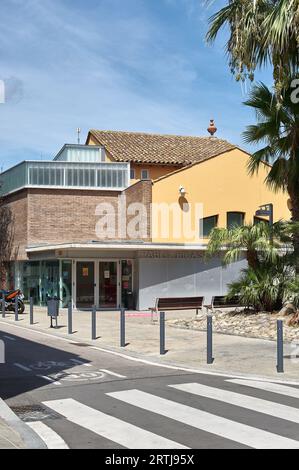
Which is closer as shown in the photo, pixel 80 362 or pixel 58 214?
pixel 80 362

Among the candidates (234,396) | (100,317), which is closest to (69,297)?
(100,317)

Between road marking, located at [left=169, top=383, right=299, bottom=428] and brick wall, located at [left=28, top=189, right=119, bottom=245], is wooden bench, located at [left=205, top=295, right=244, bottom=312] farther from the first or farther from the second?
brick wall, located at [left=28, top=189, right=119, bottom=245]

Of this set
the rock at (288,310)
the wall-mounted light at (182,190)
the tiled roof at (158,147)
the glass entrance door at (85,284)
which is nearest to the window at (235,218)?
the wall-mounted light at (182,190)

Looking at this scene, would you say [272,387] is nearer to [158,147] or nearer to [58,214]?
[58,214]

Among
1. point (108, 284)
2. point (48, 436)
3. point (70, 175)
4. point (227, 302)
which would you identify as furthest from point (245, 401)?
point (70, 175)

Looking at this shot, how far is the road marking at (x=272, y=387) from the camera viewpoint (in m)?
9.38

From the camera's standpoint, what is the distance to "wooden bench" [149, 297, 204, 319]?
21.4 metres

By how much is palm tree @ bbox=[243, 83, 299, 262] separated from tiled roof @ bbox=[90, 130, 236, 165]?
1523 centimetres

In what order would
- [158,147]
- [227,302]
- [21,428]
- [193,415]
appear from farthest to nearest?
[158,147], [227,302], [193,415], [21,428]

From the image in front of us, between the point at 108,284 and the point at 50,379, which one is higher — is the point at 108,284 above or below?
above

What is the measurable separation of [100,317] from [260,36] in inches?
501

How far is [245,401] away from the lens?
28.6 feet

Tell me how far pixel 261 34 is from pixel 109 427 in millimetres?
11349

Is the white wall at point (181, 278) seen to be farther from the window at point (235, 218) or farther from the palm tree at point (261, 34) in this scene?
the palm tree at point (261, 34)
